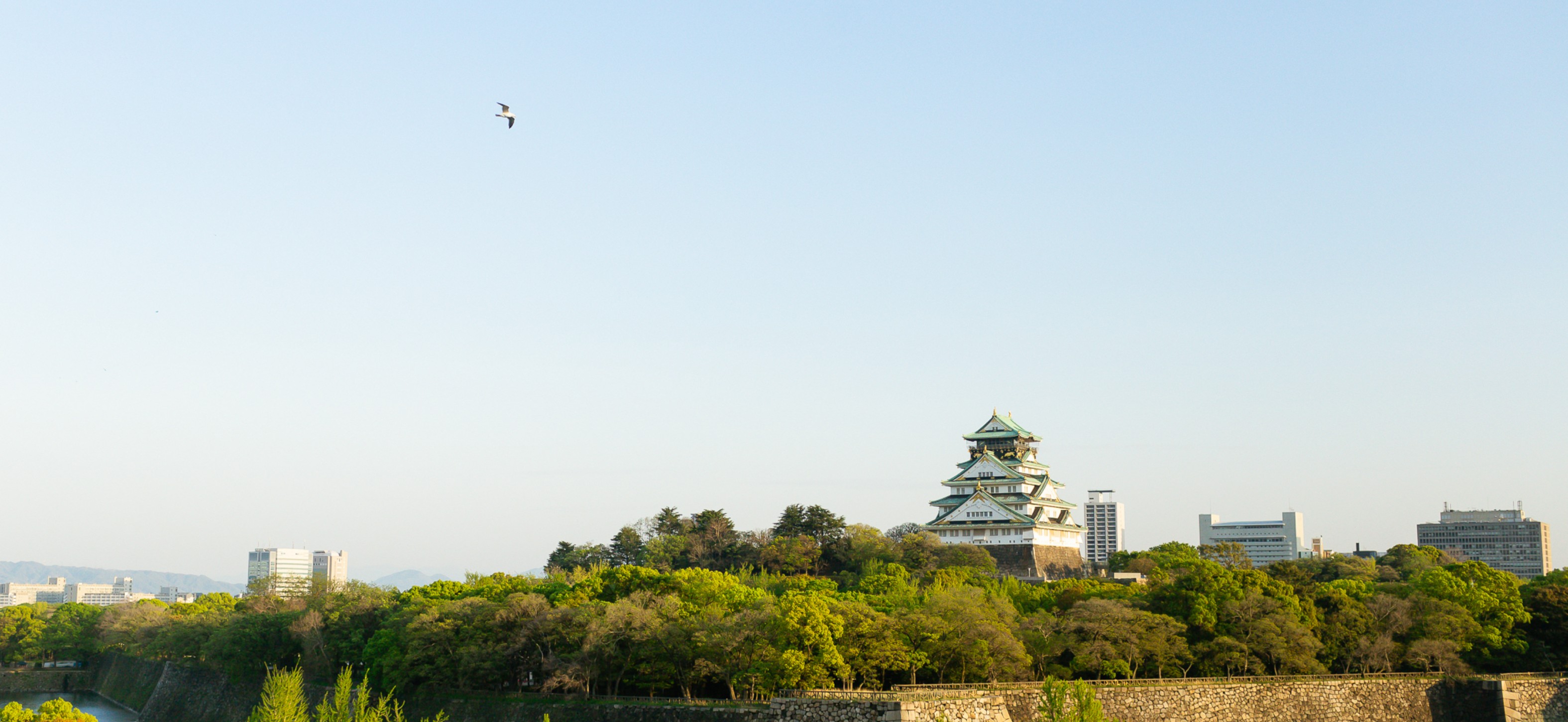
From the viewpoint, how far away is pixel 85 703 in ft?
238

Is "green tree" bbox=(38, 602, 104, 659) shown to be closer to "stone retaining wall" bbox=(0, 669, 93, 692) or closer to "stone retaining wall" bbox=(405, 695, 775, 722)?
"stone retaining wall" bbox=(0, 669, 93, 692)

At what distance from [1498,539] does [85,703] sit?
510ft

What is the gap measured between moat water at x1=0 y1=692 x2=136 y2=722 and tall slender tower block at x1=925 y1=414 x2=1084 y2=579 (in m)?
46.6

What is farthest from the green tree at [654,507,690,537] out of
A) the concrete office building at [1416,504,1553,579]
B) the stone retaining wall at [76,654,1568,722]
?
the concrete office building at [1416,504,1553,579]

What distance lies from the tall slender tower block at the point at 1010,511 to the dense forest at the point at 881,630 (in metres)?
14.6

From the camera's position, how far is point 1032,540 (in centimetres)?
7506

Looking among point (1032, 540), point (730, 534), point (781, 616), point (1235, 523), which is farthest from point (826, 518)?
point (1235, 523)

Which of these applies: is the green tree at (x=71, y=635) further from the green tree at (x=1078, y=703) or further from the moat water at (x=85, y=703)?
the green tree at (x=1078, y=703)

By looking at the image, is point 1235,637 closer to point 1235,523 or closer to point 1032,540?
point 1032,540

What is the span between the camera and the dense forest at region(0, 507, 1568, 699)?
39.0 m

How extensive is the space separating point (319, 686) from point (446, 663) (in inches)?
404

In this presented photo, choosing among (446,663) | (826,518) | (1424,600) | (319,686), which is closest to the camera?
(446,663)

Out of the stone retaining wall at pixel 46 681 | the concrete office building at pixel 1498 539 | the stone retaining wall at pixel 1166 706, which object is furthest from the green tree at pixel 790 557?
the concrete office building at pixel 1498 539

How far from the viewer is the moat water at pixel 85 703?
6450 centimetres
